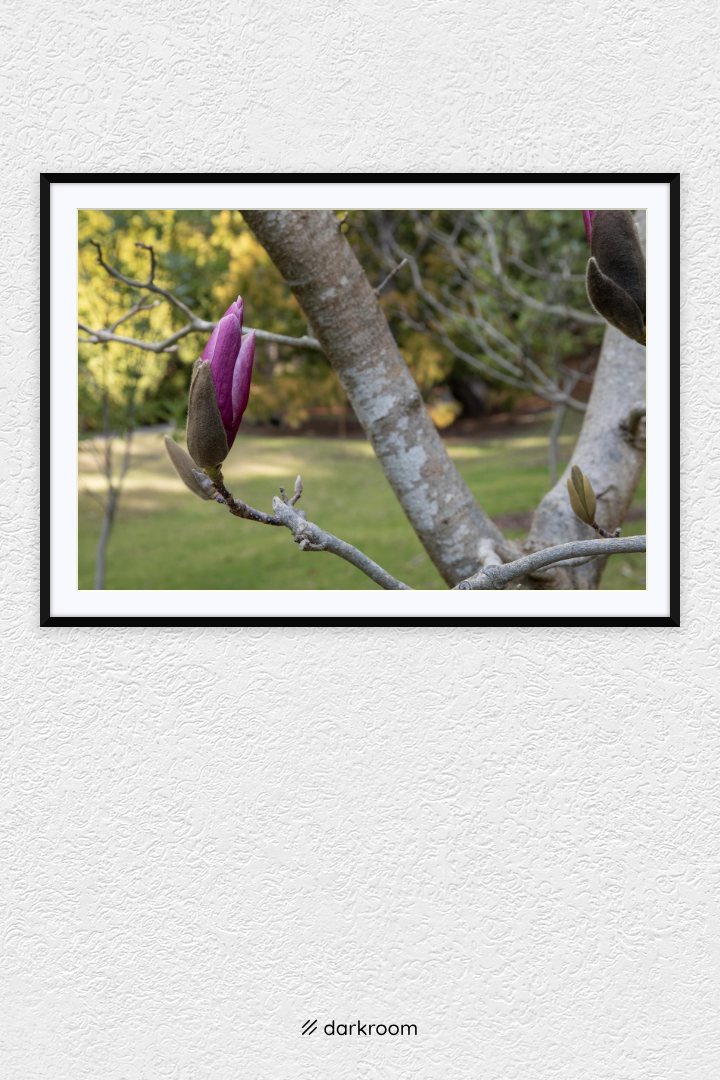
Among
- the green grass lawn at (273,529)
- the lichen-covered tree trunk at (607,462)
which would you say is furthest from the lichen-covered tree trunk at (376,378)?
the green grass lawn at (273,529)

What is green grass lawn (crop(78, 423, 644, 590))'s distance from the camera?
271 centimetres

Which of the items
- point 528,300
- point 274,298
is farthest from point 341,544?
point 274,298

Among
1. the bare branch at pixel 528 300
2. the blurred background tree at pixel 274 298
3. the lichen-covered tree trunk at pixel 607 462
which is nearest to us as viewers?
the lichen-covered tree trunk at pixel 607 462

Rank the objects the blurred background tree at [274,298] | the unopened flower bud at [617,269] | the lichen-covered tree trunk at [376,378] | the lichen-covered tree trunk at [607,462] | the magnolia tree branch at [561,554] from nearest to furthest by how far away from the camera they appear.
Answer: the unopened flower bud at [617,269] < the magnolia tree branch at [561,554] < the lichen-covered tree trunk at [376,378] < the lichen-covered tree trunk at [607,462] < the blurred background tree at [274,298]

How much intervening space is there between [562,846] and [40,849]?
735 mm

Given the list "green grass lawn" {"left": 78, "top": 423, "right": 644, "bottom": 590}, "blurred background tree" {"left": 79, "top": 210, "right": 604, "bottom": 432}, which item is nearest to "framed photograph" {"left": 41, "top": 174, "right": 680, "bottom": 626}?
"blurred background tree" {"left": 79, "top": 210, "right": 604, "bottom": 432}

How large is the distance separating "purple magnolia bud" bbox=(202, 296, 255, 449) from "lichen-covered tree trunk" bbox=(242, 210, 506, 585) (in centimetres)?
35

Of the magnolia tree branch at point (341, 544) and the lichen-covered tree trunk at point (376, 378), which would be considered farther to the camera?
the lichen-covered tree trunk at point (376, 378)

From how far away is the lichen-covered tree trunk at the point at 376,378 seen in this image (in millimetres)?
1105

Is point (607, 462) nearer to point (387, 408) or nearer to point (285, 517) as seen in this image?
point (387, 408)

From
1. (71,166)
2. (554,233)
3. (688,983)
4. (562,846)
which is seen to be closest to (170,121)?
(71,166)

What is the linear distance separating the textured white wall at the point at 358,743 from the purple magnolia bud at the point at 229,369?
0.44 meters

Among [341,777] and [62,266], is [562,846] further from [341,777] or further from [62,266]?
[62,266]

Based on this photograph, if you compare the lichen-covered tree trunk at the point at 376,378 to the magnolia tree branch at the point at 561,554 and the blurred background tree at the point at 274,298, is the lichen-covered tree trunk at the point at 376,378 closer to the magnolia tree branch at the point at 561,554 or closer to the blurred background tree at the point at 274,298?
the magnolia tree branch at the point at 561,554
